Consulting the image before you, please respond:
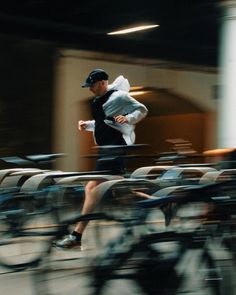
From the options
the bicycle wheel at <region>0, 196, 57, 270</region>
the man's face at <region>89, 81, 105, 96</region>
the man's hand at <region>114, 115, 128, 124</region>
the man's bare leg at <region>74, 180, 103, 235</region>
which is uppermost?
the man's face at <region>89, 81, 105, 96</region>

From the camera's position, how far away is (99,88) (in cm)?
672

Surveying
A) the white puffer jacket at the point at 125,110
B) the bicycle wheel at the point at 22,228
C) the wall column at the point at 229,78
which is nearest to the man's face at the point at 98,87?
the white puffer jacket at the point at 125,110

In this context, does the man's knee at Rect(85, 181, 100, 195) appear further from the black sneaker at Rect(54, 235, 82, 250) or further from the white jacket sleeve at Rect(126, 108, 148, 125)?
the white jacket sleeve at Rect(126, 108, 148, 125)

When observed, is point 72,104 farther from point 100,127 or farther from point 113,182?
point 113,182

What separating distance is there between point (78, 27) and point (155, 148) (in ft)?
10.7

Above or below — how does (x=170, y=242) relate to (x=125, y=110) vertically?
below

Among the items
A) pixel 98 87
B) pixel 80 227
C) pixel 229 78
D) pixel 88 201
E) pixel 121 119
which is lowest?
pixel 80 227

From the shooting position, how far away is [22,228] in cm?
543

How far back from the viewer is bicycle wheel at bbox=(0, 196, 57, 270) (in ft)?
17.0

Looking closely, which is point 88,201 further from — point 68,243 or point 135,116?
point 135,116

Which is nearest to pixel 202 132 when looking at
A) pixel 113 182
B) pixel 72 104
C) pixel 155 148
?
pixel 155 148

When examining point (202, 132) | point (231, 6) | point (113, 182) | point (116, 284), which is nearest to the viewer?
point (116, 284)

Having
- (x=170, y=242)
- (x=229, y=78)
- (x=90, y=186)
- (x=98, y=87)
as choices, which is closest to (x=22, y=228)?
(x=90, y=186)

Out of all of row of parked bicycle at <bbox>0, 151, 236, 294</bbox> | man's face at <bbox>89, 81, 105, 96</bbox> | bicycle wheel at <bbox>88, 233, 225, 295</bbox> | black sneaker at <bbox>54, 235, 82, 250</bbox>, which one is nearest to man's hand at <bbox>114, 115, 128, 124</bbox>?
man's face at <bbox>89, 81, 105, 96</bbox>
